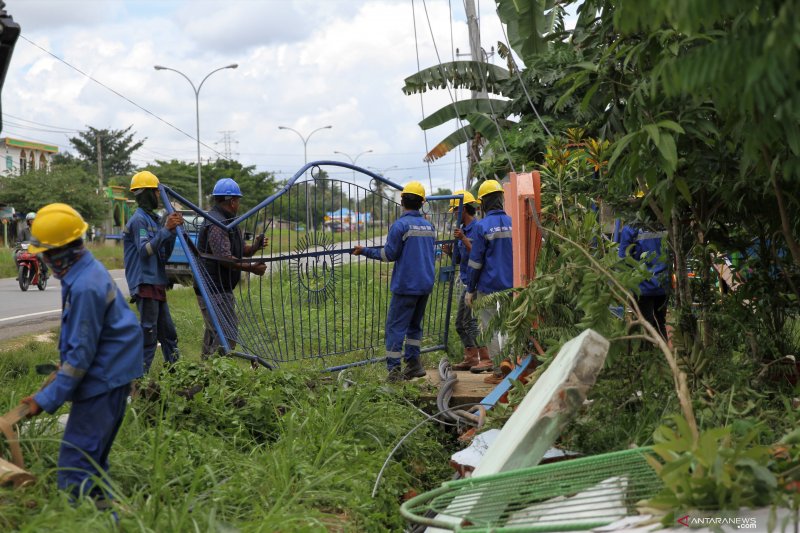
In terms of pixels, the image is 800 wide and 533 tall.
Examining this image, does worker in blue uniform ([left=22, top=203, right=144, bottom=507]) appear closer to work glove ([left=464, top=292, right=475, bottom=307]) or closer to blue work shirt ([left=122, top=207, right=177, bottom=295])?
blue work shirt ([left=122, top=207, right=177, bottom=295])

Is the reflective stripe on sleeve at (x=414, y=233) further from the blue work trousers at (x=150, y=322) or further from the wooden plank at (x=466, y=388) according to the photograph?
the blue work trousers at (x=150, y=322)

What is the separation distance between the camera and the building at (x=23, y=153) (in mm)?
59250

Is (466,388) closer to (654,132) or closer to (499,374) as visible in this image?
(499,374)

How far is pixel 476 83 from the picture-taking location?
51.4 feet

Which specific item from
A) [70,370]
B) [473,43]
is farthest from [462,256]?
[473,43]

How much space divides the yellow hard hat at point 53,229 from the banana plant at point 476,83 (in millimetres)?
10422

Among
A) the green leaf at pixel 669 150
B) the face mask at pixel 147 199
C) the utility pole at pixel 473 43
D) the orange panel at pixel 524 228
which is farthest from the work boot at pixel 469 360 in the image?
the utility pole at pixel 473 43

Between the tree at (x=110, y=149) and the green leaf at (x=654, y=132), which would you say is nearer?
A: the green leaf at (x=654, y=132)

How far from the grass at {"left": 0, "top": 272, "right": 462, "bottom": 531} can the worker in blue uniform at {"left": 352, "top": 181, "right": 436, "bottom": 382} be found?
0.98 metres

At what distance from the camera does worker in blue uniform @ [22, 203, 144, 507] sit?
4012mm

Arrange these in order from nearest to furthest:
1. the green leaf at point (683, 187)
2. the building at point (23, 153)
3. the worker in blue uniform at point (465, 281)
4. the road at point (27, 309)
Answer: the green leaf at point (683, 187) < the worker in blue uniform at point (465, 281) < the road at point (27, 309) < the building at point (23, 153)

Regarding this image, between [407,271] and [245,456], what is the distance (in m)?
3.31

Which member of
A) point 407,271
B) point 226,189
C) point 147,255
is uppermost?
point 226,189

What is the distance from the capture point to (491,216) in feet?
27.7
